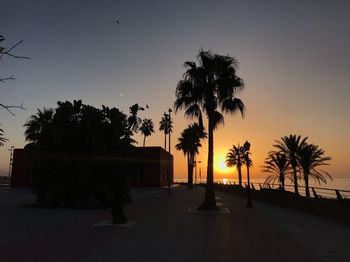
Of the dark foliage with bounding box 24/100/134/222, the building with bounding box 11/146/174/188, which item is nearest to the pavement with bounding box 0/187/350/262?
the dark foliage with bounding box 24/100/134/222

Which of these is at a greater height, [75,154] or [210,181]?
[75,154]

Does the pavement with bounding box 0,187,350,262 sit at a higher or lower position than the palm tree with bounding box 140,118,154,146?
lower

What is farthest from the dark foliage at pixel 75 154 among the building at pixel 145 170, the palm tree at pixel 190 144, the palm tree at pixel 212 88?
the palm tree at pixel 190 144

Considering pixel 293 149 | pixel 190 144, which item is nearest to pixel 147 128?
pixel 190 144

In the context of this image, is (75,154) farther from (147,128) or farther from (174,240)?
(147,128)

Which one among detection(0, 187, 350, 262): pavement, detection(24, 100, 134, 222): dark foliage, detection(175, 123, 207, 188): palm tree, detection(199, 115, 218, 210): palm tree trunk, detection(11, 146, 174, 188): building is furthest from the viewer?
detection(175, 123, 207, 188): palm tree

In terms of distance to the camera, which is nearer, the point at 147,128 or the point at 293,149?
the point at 293,149

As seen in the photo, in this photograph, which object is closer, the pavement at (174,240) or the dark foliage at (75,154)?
the pavement at (174,240)

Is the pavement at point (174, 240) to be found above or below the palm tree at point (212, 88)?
below

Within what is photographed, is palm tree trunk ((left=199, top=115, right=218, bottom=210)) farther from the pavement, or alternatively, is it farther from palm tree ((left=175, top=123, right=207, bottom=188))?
palm tree ((left=175, top=123, right=207, bottom=188))

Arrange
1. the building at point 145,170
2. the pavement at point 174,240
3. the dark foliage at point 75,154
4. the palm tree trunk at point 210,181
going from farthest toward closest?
the building at point 145,170 < the dark foliage at point 75,154 < the palm tree trunk at point 210,181 < the pavement at point 174,240

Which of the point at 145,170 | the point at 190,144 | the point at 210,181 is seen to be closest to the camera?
the point at 210,181

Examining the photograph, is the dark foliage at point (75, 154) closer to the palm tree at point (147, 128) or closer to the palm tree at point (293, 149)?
the palm tree at point (293, 149)

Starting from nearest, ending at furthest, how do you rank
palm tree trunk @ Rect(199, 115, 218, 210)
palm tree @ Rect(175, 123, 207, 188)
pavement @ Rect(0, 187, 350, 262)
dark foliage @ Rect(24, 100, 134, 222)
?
pavement @ Rect(0, 187, 350, 262)
palm tree trunk @ Rect(199, 115, 218, 210)
dark foliage @ Rect(24, 100, 134, 222)
palm tree @ Rect(175, 123, 207, 188)
